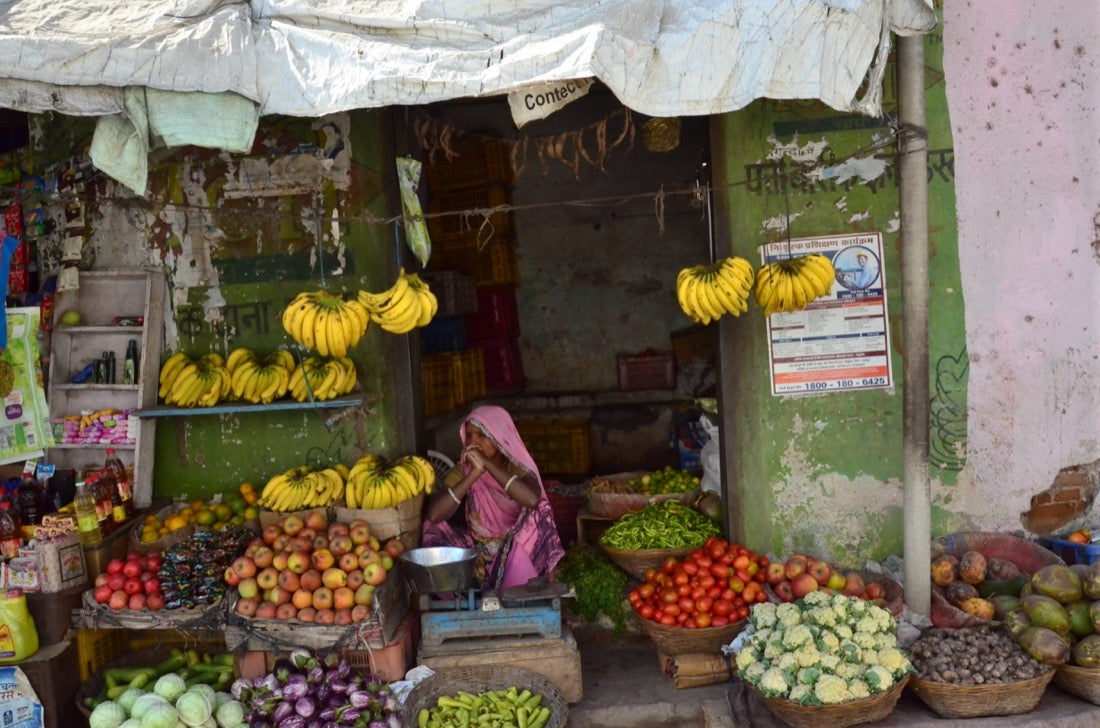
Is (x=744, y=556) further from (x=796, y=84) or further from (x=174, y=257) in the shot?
(x=174, y=257)

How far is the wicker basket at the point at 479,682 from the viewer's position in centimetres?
442

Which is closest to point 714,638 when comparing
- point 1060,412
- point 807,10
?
point 1060,412

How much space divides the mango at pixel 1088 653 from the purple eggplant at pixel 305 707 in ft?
12.2

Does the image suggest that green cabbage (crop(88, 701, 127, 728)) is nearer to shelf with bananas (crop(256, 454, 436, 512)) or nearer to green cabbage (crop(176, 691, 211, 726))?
green cabbage (crop(176, 691, 211, 726))

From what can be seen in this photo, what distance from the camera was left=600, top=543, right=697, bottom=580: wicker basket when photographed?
529 cm

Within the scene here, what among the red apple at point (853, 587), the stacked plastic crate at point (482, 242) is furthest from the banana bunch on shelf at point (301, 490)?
the stacked plastic crate at point (482, 242)

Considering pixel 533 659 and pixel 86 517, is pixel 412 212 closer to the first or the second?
pixel 86 517

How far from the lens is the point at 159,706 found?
4.19 m

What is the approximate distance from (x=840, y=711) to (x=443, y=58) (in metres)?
3.42

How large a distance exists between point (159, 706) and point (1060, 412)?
5.12 metres

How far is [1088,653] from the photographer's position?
415cm

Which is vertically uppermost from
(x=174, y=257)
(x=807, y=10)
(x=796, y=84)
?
(x=807, y=10)

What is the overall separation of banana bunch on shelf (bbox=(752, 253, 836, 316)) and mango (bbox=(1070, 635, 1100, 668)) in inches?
82.8

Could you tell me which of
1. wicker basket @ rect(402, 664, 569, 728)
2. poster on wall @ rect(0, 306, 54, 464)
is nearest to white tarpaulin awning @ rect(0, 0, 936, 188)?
poster on wall @ rect(0, 306, 54, 464)
